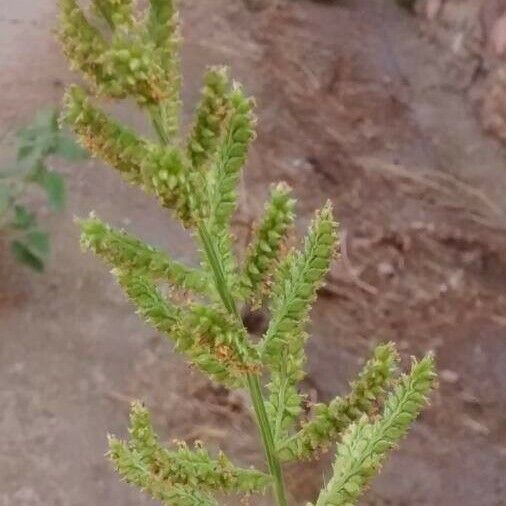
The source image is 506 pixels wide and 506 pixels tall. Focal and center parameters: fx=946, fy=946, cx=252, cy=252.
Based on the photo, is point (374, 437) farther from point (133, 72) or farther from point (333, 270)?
point (333, 270)

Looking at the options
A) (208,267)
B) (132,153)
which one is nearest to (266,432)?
(208,267)

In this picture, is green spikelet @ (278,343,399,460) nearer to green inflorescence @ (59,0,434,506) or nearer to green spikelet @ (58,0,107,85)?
green inflorescence @ (59,0,434,506)

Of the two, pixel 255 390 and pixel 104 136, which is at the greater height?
pixel 104 136

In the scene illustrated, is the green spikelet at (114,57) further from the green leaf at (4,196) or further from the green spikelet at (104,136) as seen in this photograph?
the green leaf at (4,196)

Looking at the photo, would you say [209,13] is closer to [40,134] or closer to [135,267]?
[40,134]

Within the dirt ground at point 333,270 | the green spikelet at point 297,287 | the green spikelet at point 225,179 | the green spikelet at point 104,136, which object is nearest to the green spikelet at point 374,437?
the green spikelet at point 297,287

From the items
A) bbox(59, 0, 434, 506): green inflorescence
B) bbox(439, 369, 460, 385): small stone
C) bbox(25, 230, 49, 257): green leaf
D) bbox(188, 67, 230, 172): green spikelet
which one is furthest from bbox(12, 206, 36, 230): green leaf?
bbox(188, 67, 230, 172): green spikelet
